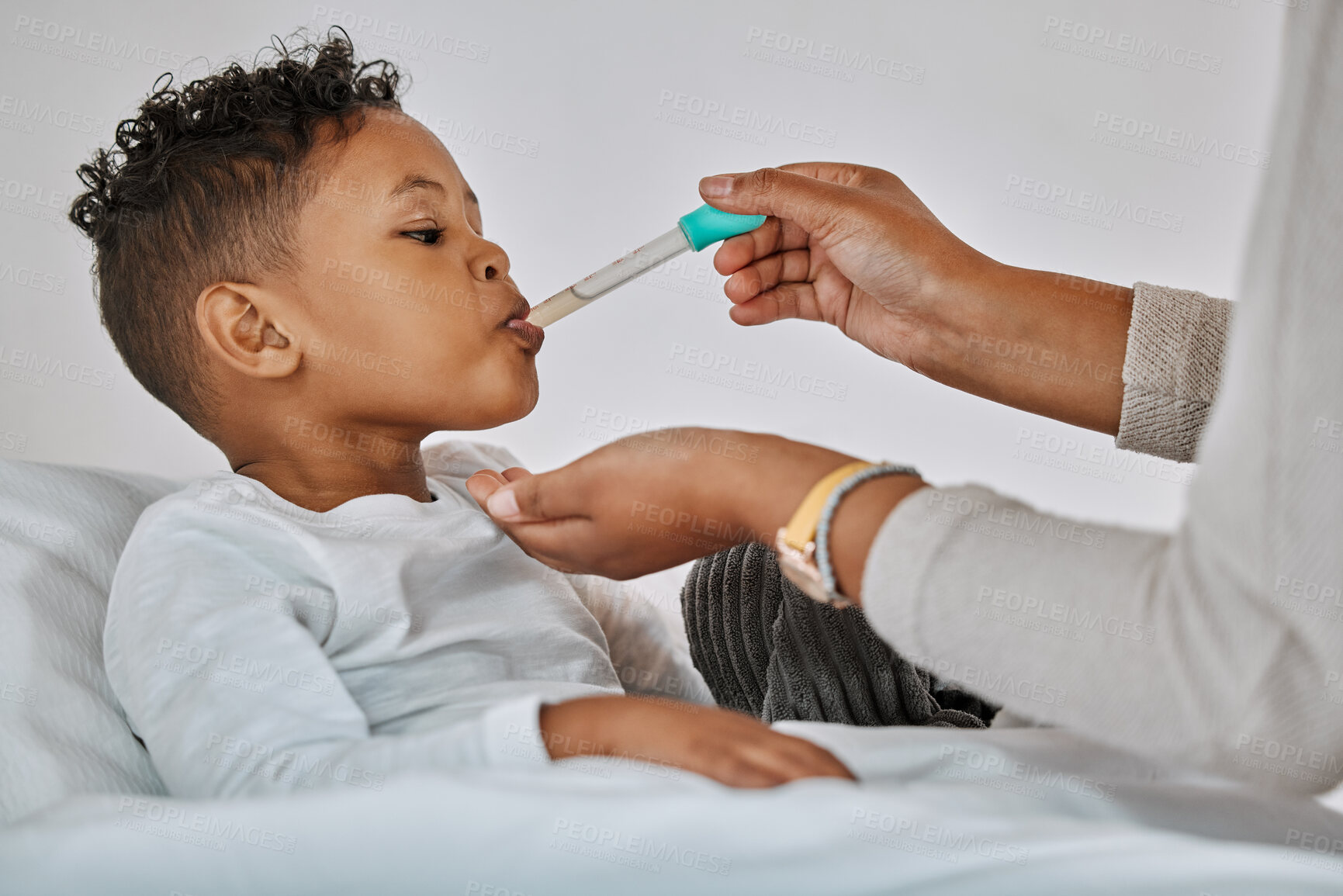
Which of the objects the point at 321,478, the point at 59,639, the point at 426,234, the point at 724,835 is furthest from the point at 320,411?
the point at 724,835

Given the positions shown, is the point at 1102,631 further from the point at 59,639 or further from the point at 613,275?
the point at 59,639

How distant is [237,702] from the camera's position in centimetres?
81

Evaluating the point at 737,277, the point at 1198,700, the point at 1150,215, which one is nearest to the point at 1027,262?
the point at 1150,215

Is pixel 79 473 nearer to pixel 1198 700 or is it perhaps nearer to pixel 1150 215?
pixel 1198 700

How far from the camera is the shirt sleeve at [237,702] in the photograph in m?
0.76

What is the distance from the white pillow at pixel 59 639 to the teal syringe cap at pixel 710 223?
707mm

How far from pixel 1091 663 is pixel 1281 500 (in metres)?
0.13

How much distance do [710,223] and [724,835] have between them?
0.73 metres

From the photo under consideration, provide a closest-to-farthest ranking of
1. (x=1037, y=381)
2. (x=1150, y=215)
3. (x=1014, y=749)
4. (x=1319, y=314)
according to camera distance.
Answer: (x=1319, y=314) < (x=1014, y=749) < (x=1037, y=381) < (x=1150, y=215)

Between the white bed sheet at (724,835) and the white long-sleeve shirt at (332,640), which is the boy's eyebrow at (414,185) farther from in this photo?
the white bed sheet at (724,835)

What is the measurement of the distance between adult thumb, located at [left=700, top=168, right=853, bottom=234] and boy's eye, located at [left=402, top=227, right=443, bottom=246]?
0.97ft

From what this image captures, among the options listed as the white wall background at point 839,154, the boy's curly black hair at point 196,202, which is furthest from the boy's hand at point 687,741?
the white wall background at point 839,154

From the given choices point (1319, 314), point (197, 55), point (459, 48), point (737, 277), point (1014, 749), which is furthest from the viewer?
A: point (459, 48)

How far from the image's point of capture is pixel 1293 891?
574 mm
